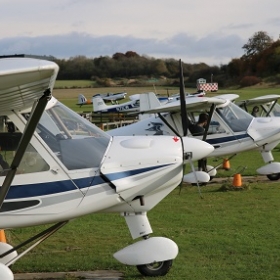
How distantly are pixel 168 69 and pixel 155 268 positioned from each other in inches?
2613

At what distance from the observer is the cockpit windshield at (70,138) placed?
249 inches

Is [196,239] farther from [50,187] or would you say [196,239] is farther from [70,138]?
[50,187]

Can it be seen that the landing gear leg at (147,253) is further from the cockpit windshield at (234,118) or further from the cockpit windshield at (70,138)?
the cockpit windshield at (234,118)

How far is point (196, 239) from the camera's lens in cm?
848

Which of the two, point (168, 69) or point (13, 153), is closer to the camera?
point (13, 153)

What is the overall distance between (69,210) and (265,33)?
99.6 meters

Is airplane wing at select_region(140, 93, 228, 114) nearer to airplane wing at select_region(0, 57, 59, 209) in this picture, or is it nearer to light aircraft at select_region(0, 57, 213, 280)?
light aircraft at select_region(0, 57, 213, 280)

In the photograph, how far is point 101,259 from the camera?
299 inches

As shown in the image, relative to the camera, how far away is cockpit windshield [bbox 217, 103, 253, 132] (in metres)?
15.2

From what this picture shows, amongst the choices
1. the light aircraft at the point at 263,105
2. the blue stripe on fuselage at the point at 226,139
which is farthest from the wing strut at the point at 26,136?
the light aircraft at the point at 263,105

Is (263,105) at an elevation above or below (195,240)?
above

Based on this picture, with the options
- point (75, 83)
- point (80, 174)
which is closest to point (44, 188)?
point (80, 174)

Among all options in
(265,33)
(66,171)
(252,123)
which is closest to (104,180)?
(66,171)

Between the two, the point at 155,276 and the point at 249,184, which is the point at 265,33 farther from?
the point at 155,276
